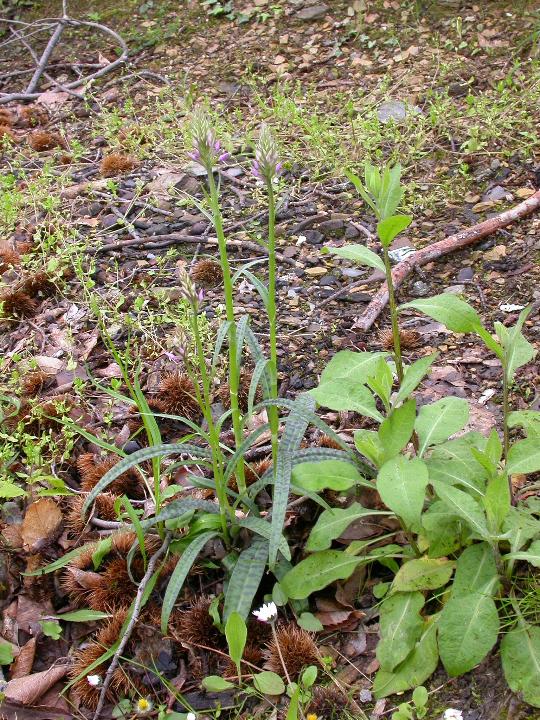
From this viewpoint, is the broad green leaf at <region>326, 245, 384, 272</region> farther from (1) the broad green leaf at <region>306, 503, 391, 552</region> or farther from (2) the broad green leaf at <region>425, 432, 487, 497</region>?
(1) the broad green leaf at <region>306, 503, 391, 552</region>

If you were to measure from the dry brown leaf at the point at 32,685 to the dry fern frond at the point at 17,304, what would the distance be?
6.27 ft

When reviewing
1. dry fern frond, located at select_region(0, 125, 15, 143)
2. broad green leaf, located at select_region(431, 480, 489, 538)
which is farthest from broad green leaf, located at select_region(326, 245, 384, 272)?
dry fern frond, located at select_region(0, 125, 15, 143)

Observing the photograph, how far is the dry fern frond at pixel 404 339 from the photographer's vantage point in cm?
314

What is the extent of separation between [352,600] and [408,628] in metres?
0.26

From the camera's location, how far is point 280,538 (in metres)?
2.15

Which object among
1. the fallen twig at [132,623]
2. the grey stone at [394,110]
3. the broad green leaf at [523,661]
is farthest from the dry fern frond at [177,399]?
the grey stone at [394,110]

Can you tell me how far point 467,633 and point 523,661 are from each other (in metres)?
0.15

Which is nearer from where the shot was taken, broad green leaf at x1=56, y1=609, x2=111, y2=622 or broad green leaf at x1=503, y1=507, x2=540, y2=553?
broad green leaf at x1=503, y1=507, x2=540, y2=553

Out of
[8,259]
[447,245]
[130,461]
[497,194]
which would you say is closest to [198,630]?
[130,461]

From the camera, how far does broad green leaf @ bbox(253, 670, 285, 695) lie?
209 centimetres

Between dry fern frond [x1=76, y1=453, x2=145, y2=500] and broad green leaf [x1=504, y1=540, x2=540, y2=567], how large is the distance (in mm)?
1343

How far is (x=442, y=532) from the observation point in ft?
6.89

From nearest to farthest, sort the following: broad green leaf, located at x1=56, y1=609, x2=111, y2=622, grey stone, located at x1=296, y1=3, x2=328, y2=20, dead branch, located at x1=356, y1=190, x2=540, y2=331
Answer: broad green leaf, located at x1=56, y1=609, x2=111, y2=622 → dead branch, located at x1=356, y1=190, x2=540, y2=331 → grey stone, located at x1=296, y1=3, x2=328, y2=20

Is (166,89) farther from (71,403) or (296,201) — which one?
(71,403)
